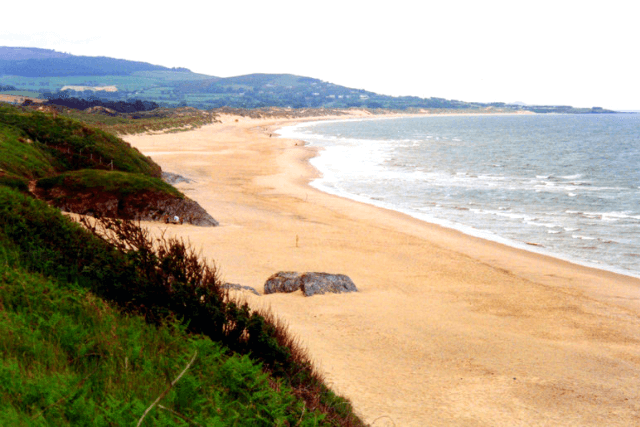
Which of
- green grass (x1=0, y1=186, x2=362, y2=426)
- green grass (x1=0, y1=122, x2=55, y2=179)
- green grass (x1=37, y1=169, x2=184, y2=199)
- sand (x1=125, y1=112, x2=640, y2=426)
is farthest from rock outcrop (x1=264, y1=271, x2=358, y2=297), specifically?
green grass (x1=0, y1=122, x2=55, y2=179)

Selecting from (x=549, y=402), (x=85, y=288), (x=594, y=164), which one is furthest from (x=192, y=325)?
(x=594, y=164)

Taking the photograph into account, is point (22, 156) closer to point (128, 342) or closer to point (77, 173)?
point (77, 173)

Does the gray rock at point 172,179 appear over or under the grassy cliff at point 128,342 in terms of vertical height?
under

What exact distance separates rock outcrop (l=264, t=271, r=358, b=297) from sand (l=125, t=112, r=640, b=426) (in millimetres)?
283

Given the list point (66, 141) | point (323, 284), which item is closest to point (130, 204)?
point (66, 141)

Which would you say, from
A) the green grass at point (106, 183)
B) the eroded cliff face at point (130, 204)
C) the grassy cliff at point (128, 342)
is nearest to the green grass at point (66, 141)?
the green grass at point (106, 183)

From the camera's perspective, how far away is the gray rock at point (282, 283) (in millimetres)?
12586

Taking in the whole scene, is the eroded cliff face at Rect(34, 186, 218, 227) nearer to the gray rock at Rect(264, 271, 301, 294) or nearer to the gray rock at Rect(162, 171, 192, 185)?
the gray rock at Rect(264, 271, 301, 294)

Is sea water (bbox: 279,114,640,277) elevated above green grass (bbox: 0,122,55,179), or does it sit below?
below

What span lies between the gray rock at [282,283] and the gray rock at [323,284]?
0.58 feet

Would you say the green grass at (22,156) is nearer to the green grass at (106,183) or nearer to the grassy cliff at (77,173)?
the grassy cliff at (77,173)

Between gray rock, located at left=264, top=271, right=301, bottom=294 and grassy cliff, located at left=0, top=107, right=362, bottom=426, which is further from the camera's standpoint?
gray rock, located at left=264, top=271, right=301, bottom=294

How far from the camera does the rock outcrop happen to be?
12570 mm

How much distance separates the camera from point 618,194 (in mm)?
35562
